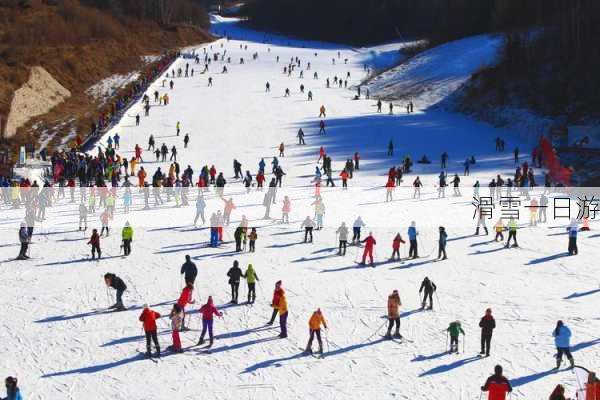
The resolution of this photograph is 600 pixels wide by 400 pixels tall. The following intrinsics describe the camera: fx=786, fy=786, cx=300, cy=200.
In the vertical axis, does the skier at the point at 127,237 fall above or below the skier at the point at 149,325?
above

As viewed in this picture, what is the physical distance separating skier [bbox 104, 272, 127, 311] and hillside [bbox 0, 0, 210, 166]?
26156mm

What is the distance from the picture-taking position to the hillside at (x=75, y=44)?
48.0 meters

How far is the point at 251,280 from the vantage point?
15773 millimetres

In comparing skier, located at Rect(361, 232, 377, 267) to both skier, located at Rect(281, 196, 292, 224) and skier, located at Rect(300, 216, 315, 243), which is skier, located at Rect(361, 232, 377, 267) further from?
skier, located at Rect(281, 196, 292, 224)

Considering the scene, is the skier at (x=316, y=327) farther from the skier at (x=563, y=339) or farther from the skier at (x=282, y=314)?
the skier at (x=563, y=339)

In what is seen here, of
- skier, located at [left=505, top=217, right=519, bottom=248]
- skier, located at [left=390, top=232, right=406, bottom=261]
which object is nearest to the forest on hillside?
skier, located at [left=505, top=217, right=519, bottom=248]

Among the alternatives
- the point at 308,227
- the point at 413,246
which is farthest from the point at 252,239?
the point at 413,246

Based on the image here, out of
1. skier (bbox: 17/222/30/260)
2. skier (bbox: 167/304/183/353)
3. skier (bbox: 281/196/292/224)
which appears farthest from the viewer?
skier (bbox: 281/196/292/224)

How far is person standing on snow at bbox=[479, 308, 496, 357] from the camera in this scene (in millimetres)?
13478

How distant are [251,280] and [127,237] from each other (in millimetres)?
4479

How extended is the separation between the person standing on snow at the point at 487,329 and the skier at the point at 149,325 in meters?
5.59

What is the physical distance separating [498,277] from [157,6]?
86.8m

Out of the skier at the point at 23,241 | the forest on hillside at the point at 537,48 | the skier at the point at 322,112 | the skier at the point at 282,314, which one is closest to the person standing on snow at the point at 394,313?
the skier at the point at 282,314

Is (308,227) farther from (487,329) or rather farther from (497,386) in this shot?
(497,386)
